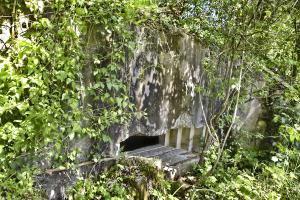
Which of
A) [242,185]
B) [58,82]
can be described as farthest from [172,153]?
[58,82]

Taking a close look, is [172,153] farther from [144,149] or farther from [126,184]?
[126,184]

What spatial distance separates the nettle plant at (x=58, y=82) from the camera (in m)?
2.41

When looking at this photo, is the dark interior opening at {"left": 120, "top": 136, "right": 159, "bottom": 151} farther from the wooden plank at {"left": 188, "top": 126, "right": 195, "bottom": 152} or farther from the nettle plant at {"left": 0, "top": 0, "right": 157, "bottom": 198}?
the nettle plant at {"left": 0, "top": 0, "right": 157, "bottom": 198}

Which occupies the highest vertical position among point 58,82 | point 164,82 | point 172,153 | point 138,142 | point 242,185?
point 58,82

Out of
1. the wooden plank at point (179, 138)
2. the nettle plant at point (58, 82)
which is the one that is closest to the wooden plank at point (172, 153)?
the wooden plank at point (179, 138)

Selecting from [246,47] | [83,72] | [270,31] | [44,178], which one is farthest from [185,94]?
[44,178]

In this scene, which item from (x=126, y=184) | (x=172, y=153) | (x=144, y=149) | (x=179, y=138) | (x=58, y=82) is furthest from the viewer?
(x=179, y=138)

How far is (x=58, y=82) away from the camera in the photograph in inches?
105

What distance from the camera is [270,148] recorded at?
5.44 metres

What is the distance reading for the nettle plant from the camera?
95.0 inches

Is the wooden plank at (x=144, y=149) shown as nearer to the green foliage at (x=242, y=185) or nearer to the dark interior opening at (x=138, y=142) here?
the dark interior opening at (x=138, y=142)

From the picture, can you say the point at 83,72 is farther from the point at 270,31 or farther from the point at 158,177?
the point at 270,31

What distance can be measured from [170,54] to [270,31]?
1293 mm

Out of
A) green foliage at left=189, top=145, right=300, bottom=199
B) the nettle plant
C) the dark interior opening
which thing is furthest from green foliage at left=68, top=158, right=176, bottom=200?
the dark interior opening
